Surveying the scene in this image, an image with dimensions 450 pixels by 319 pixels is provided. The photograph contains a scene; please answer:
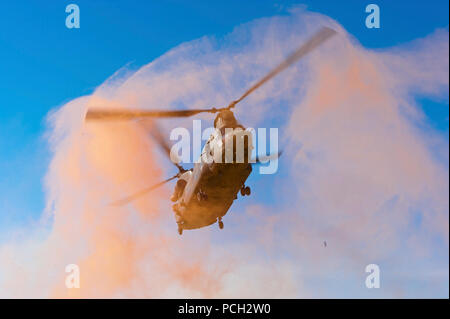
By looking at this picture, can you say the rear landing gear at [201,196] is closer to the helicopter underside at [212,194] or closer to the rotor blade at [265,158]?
the helicopter underside at [212,194]

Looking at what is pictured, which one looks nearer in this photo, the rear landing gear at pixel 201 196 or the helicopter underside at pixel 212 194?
the helicopter underside at pixel 212 194

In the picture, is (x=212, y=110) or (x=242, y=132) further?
(x=212, y=110)

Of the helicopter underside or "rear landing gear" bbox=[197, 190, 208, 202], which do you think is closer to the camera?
the helicopter underside

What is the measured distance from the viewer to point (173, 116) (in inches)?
688

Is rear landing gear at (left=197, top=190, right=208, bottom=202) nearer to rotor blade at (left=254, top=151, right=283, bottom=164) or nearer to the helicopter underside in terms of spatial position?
the helicopter underside

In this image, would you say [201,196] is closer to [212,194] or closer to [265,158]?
[212,194]

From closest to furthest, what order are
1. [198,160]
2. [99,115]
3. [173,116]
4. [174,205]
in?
[99,115] → [173,116] → [198,160] → [174,205]

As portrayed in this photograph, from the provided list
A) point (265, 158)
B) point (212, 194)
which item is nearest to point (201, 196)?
point (212, 194)

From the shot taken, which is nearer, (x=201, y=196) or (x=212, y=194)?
(x=212, y=194)
